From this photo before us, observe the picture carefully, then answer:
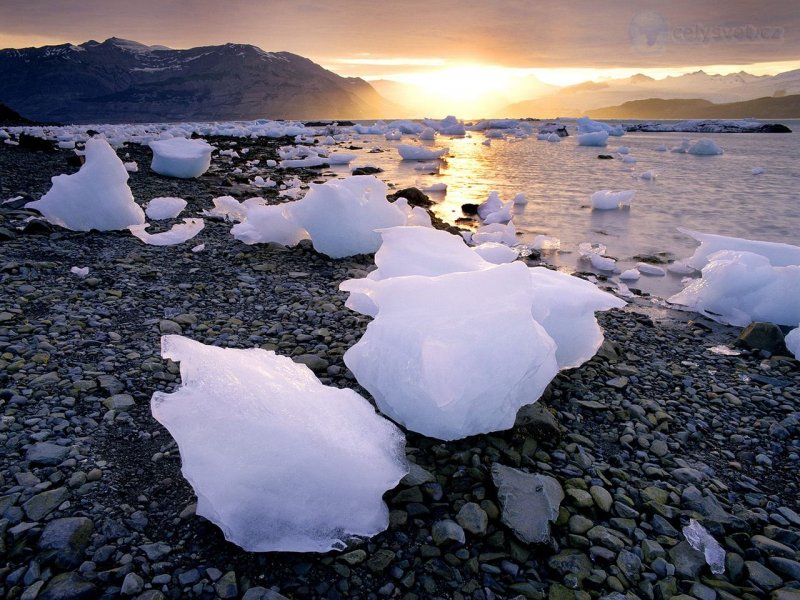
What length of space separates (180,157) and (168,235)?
17.6 feet

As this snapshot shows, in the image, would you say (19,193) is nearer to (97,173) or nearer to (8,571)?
(97,173)

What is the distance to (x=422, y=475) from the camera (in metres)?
2.45

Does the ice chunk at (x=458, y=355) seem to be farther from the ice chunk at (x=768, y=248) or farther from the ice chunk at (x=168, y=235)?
the ice chunk at (x=168, y=235)

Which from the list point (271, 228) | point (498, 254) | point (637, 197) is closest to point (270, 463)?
point (498, 254)

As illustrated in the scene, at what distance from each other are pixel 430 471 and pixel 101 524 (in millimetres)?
1492

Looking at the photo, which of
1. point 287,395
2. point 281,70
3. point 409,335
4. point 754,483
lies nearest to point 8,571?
point 287,395

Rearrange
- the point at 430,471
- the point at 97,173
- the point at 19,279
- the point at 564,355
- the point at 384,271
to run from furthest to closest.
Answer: the point at 97,173, the point at 19,279, the point at 384,271, the point at 564,355, the point at 430,471

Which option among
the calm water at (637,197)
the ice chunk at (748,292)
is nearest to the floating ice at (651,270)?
the calm water at (637,197)

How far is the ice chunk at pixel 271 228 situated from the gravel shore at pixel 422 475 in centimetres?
199

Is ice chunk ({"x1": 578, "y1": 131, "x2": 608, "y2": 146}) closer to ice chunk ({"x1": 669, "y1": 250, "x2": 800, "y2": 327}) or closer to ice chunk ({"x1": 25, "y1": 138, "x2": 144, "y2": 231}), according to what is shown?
ice chunk ({"x1": 669, "y1": 250, "x2": 800, "y2": 327})

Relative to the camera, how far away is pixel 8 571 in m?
1.81

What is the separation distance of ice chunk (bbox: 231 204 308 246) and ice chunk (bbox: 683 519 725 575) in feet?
17.2

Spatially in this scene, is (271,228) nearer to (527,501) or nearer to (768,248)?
(527,501)

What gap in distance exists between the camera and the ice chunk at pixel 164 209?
7525 millimetres
